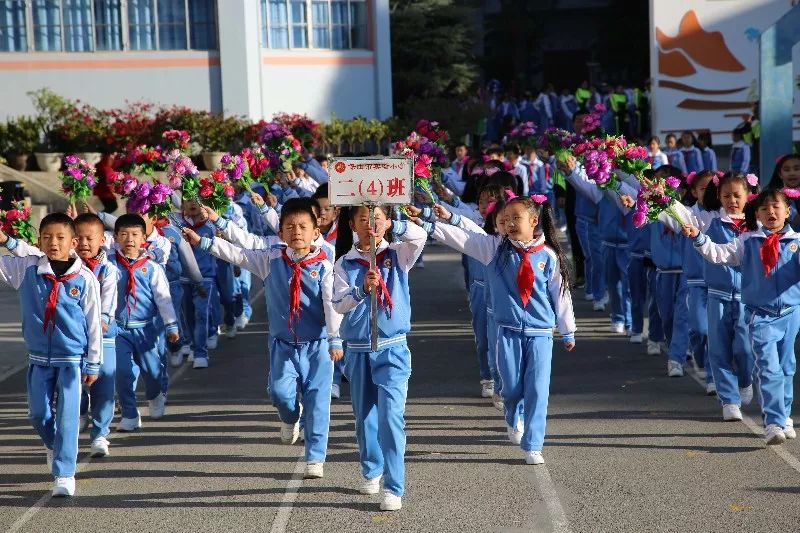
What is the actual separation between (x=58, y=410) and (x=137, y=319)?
199 cm

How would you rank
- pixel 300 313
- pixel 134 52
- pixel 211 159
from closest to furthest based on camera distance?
pixel 300 313
pixel 211 159
pixel 134 52

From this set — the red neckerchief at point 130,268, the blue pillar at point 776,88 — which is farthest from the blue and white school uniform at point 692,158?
the red neckerchief at point 130,268

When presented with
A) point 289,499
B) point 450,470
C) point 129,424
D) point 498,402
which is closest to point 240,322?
point 129,424

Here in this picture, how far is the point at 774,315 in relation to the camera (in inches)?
369

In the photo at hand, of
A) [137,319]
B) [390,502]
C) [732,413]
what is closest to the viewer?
[390,502]

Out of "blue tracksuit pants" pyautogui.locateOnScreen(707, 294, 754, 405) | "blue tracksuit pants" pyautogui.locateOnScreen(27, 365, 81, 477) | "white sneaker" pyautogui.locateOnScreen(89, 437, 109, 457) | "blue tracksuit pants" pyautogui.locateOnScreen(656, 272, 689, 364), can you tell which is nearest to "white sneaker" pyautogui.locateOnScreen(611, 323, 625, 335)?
"blue tracksuit pants" pyautogui.locateOnScreen(656, 272, 689, 364)

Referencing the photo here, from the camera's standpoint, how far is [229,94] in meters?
34.2

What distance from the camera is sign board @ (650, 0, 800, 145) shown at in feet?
103

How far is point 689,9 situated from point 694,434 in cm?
2346

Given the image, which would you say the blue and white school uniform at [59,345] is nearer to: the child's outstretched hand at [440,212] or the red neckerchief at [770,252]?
the child's outstretched hand at [440,212]

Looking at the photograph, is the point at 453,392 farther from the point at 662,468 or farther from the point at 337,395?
the point at 662,468

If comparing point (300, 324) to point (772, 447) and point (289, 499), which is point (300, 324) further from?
point (772, 447)

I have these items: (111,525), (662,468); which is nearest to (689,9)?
(662,468)

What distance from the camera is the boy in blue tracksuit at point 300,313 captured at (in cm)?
873
